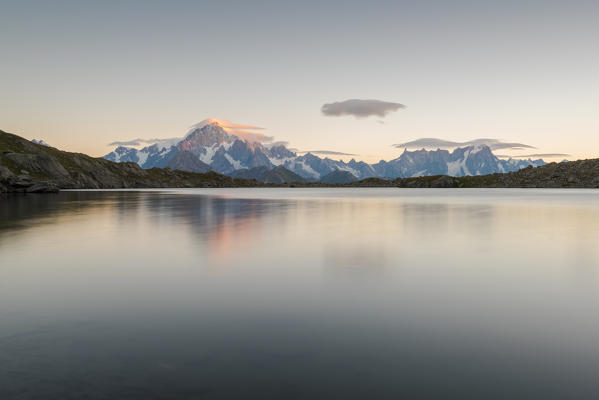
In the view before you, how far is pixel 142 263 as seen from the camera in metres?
23.4

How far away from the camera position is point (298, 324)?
12.5 meters

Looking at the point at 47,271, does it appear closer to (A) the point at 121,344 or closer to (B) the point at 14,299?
(B) the point at 14,299

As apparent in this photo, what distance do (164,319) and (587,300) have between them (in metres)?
16.6

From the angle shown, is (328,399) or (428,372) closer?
(328,399)

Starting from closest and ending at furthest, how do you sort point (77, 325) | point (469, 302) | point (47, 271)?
1. point (77, 325)
2. point (469, 302)
3. point (47, 271)

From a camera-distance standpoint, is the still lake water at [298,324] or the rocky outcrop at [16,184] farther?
the rocky outcrop at [16,184]

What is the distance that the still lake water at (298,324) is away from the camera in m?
8.48

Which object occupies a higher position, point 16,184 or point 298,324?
point 16,184

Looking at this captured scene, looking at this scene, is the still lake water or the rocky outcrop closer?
the still lake water

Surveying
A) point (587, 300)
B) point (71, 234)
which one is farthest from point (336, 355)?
point (71, 234)

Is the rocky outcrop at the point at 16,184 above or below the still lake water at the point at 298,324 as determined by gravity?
above

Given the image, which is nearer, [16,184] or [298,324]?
[298,324]

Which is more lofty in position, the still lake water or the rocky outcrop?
the rocky outcrop

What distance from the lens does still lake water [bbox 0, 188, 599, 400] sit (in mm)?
8477
